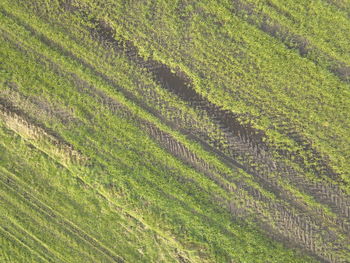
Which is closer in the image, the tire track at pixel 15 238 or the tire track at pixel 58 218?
the tire track at pixel 58 218

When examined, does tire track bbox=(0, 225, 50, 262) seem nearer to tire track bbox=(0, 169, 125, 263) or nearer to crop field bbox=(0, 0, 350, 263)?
crop field bbox=(0, 0, 350, 263)

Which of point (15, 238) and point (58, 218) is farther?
point (15, 238)

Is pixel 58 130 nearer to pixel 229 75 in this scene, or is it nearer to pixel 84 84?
pixel 84 84

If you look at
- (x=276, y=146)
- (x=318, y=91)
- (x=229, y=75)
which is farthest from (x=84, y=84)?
(x=318, y=91)

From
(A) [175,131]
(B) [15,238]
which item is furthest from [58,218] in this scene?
(A) [175,131]

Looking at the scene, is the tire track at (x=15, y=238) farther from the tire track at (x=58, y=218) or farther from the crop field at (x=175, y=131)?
the tire track at (x=58, y=218)

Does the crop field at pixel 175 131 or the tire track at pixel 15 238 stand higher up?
the crop field at pixel 175 131

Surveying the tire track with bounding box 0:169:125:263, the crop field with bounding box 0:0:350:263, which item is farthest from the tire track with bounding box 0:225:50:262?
the tire track with bounding box 0:169:125:263

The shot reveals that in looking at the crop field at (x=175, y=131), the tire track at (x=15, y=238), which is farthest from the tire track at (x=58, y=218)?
the tire track at (x=15, y=238)

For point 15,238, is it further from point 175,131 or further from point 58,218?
point 175,131
